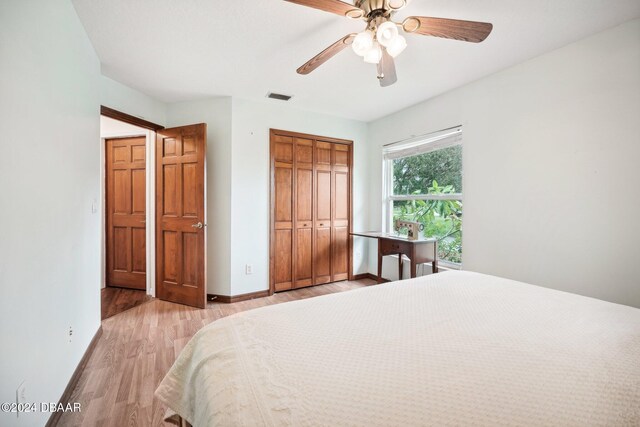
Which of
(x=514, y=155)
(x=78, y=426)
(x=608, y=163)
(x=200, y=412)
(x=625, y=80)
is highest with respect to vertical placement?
(x=625, y=80)

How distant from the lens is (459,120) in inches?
114

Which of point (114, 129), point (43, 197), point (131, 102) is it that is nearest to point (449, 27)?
point (43, 197)

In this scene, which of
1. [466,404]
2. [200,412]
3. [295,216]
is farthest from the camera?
[295,216]

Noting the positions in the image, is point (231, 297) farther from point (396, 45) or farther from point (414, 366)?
point (396, 45)

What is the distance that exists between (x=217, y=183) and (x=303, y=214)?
1189 mm

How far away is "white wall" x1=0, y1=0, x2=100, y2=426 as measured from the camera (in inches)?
42.3

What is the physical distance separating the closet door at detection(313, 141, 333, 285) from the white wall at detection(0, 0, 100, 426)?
250 centimetres

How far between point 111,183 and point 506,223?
483 cm

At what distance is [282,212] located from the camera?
3629 millimetres

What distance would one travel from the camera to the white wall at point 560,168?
1854 millimetres

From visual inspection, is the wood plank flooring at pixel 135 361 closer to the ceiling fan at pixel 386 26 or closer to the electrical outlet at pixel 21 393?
the electrical outlet at pixel 21 393

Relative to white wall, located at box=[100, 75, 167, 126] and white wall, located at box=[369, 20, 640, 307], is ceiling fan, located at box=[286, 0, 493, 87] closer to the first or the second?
white wall, located at box=[369, 20, 640, 307]

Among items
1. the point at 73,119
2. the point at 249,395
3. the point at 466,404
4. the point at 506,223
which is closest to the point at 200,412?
the point at 249,395

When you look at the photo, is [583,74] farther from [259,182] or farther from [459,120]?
[259,182]
